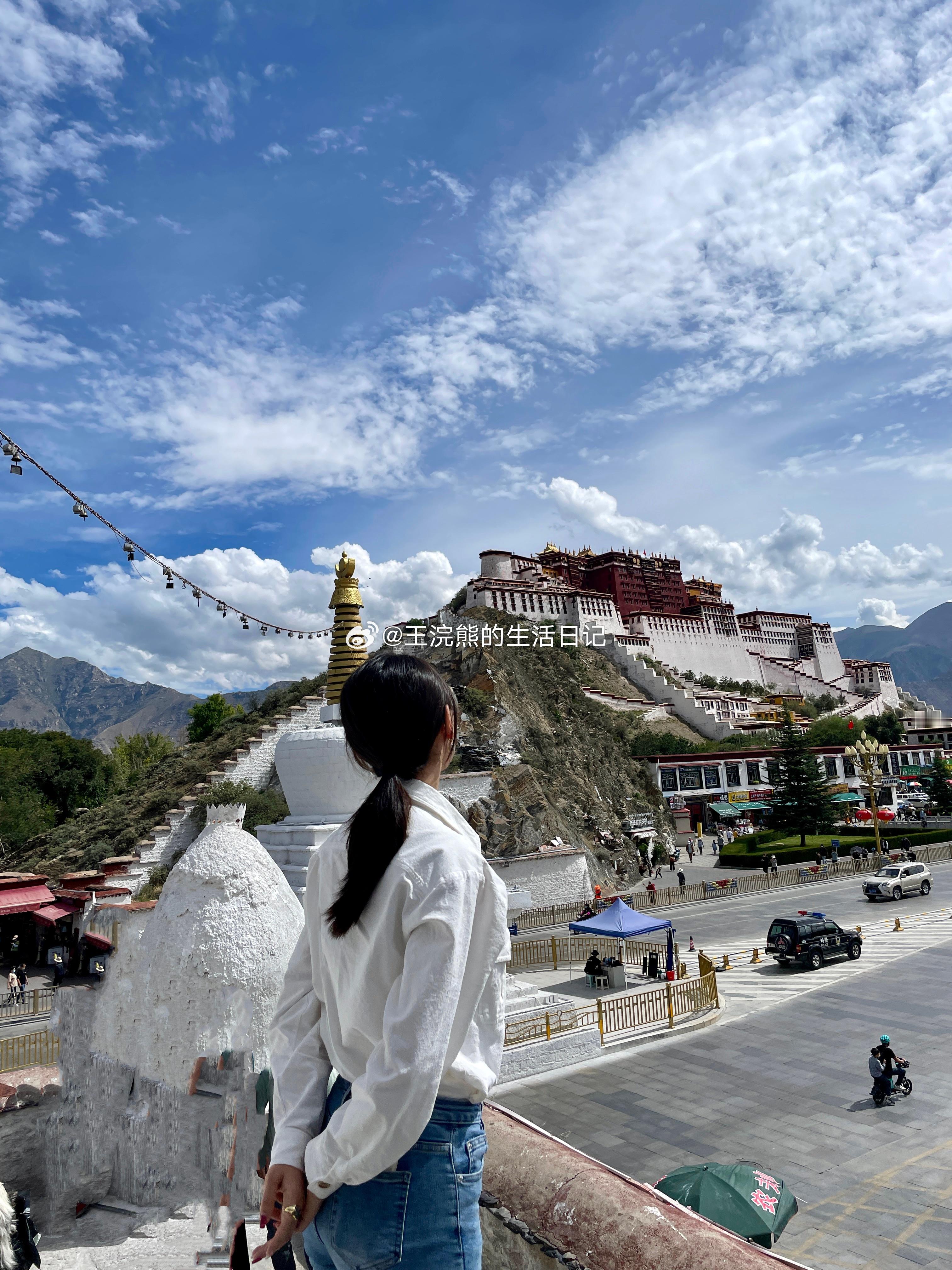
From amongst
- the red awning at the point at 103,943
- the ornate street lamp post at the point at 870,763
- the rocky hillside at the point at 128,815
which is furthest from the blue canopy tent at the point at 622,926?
the rocky hillside at the point at 128,815

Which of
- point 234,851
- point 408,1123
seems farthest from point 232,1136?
point 408,1123

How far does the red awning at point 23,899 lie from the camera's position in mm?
22641

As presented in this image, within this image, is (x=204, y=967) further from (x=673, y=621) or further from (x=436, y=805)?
(x=673, y=621)

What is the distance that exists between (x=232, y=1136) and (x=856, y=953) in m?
18.2

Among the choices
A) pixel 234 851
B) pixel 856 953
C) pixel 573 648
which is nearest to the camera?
pixel 234 851

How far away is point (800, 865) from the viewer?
117ft

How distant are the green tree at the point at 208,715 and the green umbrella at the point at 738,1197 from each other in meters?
56.2

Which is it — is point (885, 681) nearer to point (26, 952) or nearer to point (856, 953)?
point (856, 953)

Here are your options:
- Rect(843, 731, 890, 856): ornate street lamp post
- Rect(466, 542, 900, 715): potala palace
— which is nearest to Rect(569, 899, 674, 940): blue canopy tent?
Rect(843, 731, 890, 856): ornate street lamp post

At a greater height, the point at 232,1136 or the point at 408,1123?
the point at 408,1123

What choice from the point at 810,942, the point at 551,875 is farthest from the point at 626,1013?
the point at 551,875

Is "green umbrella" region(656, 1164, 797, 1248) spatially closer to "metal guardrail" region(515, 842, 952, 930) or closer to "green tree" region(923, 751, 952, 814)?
"metal guardrail" region(515, 842, 952, 930)

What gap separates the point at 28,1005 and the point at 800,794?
34738mm

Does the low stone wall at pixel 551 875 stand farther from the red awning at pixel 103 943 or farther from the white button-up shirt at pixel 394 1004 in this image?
the white button-up shirt at pixel 394 1004
